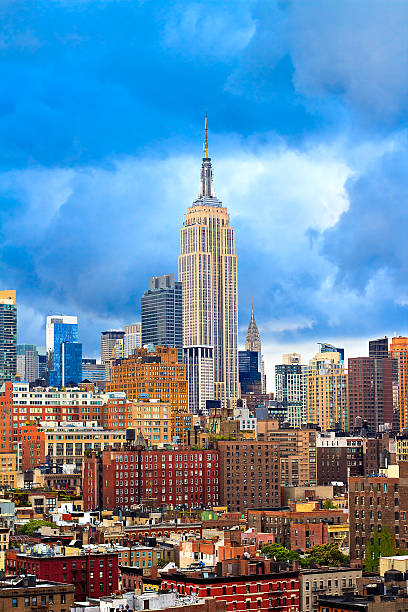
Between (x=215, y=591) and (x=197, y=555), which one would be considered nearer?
(x=215, y=591)

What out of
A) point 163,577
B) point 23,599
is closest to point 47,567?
point 163,577

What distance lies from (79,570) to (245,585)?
981 inches

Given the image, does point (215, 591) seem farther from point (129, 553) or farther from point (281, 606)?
point (129, 553)

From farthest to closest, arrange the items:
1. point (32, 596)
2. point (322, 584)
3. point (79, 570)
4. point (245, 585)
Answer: point (79, 570) → point (322, 584) → point (245, 585) → point (32, 596)

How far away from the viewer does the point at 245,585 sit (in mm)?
166000

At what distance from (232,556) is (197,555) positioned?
17173 mm

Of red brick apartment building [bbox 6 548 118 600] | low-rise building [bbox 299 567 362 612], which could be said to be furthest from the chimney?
red brick apartment building [bbox 6 548 118 600]

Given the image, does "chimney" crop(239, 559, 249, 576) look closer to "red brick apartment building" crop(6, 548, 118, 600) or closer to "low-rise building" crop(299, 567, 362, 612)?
"low-rise building" crop(299, 567, 362, 612)

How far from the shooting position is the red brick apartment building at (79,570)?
591ft

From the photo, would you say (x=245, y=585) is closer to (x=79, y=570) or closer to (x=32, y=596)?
(x=79, y=570)

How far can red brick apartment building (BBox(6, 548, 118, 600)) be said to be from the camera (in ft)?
591

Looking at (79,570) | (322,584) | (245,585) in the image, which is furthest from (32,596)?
(322,584)

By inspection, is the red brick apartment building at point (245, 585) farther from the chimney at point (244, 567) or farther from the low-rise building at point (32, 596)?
the low-rise building at point (32, 596)

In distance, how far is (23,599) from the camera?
149625 mm
